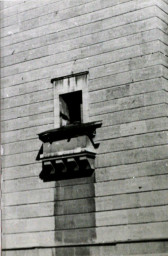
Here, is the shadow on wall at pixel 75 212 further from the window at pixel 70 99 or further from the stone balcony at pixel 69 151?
the window at pixel 70 99

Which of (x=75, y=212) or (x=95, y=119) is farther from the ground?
(x=95, y=119)

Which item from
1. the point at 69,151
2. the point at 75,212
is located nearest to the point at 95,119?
the point at 69,151

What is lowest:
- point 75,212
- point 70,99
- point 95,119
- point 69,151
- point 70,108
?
point 75,212

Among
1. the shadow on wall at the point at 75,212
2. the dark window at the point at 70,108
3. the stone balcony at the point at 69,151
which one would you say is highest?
the dark window at the point at 70,108

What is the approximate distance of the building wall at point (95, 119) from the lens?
15773mm

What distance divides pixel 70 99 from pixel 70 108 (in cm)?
37

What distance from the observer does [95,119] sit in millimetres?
17156

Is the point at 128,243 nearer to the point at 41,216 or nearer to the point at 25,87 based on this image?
the point at 41,216

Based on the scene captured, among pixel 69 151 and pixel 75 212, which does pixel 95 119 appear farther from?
pixel 75 212

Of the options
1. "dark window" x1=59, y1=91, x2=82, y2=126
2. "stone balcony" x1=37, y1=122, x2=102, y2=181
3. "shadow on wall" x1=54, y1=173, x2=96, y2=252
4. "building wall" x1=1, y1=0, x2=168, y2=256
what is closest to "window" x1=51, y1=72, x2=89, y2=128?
"dark window" x1=59, y1=91, x2=82, y2=126

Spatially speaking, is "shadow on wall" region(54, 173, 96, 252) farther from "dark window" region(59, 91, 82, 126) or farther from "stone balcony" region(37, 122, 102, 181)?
"dark window" region(59, 91, 82, 126)

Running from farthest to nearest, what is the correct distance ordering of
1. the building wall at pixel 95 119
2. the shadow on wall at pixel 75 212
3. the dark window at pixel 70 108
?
the dark window at pixel 70 108 < the shadow on wall at pixel 75 212 < the building wall at pixel 95 119

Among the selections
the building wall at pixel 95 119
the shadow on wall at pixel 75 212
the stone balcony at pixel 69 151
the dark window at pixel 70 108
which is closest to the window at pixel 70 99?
the dark window at pixel 70 108

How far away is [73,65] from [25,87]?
2.41 metres
